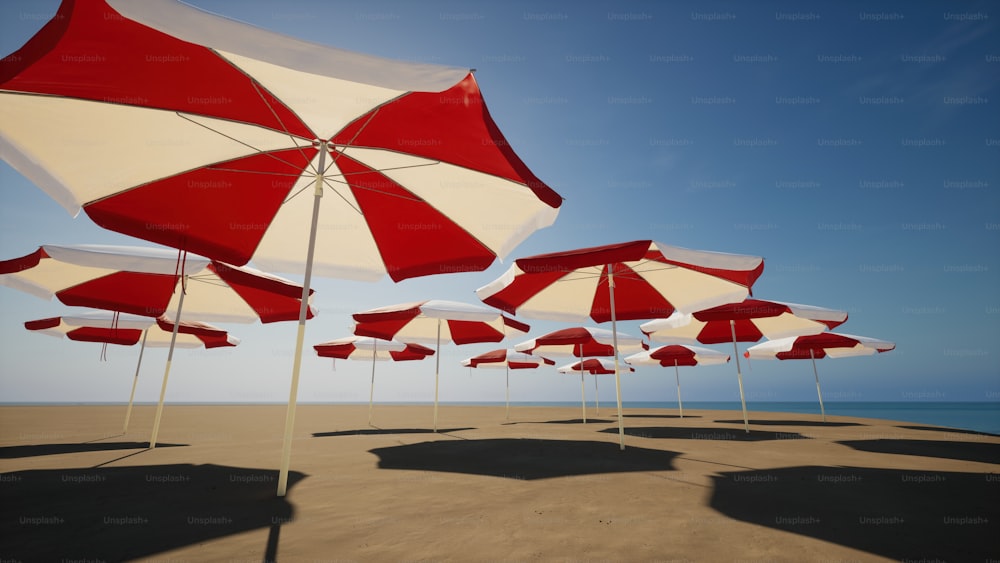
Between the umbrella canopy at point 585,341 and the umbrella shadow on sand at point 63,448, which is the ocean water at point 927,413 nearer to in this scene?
the umbrella canopy at point 585,341

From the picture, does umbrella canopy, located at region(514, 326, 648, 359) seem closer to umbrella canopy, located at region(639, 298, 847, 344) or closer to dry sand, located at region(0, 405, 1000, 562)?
umbrella canopy, located at region(639, 298, 847, 344)

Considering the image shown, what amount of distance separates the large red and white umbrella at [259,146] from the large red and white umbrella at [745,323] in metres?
4.46

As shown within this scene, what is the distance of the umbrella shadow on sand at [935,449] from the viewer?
4910mm

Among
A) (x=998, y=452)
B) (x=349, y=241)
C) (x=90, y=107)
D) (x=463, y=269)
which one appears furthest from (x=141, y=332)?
(x=998, y=452)

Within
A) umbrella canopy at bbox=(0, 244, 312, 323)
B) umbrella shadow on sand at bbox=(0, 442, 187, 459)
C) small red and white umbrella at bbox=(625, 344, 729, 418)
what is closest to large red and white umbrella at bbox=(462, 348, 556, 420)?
small red and white umbrella at bbox=(625, 344, 729, 418)

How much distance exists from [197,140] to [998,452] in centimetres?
1008

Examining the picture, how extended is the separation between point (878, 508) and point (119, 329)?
473 inches

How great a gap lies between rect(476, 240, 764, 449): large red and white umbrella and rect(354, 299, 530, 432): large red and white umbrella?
98cm

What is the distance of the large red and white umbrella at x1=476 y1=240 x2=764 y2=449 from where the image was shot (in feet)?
14.8

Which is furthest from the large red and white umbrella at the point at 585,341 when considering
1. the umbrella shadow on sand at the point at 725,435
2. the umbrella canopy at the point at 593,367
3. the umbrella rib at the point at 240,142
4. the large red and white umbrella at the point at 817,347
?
the umbrella rib at the point at 240,142

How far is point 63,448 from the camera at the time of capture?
18.1 ft

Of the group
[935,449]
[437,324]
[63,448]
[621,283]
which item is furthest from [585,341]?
[63,448]

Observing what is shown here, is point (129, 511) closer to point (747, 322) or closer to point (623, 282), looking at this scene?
point (623, 282)

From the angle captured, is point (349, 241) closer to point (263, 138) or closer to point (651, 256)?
point (263, 138)
